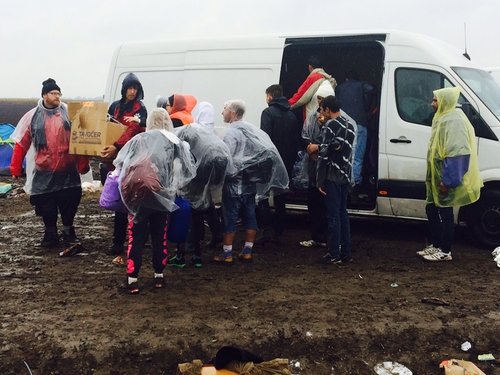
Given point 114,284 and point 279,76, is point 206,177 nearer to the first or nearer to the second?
point 114,284

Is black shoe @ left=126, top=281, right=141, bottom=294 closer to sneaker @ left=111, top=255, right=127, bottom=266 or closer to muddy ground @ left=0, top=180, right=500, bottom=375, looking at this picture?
muddy ground @ left=0, top=180, right=500, bottom=375

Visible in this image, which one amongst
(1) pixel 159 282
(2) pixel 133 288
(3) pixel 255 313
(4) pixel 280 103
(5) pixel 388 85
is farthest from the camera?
(5) pixel 388 85

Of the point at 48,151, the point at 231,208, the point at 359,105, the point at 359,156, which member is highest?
the point at 359,105

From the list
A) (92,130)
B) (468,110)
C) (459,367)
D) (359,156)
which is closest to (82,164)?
(92,130)

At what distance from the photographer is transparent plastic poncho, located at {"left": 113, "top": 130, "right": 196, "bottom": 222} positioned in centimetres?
504

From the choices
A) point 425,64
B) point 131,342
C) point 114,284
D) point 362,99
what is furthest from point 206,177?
point 425,64

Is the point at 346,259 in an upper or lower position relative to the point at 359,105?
lower

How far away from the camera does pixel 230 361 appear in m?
3.86

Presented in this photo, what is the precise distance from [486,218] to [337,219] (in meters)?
1.85

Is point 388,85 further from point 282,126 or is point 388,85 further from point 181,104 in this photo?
point 181,104

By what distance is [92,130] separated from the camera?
20.6 ft

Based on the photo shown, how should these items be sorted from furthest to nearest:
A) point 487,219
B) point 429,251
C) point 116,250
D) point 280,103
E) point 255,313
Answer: point 280,103, point 487,219, point 116,250, point 429,251, point 255,313

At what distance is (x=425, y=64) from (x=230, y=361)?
4.42 m

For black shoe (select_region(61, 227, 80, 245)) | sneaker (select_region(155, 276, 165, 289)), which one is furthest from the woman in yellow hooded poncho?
black shoe (select_region(61, 227, 80, 245))
